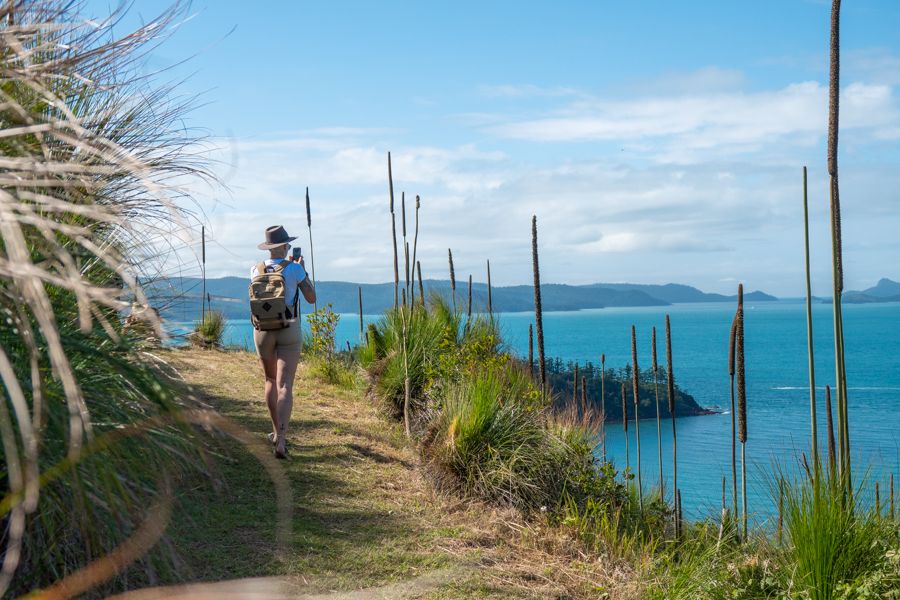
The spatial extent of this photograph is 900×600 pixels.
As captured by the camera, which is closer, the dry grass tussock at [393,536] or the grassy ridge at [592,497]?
the grassy ridge at [592,497]

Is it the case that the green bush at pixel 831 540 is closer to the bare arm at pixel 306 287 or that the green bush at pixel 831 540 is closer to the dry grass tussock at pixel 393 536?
the dry grass tussock at pixel 393 536

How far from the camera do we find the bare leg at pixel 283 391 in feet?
20.7

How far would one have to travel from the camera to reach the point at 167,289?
13.0 ft

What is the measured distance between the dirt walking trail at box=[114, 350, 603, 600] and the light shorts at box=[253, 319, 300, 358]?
0.78 metres

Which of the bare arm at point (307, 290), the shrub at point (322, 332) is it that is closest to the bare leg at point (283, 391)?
the bare arm at point (307, 290)

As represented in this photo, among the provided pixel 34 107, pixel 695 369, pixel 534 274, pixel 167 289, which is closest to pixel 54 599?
pixel 167 289

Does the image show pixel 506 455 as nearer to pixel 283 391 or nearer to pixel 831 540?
pixel 283 391

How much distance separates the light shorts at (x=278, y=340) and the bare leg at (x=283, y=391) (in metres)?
0.03

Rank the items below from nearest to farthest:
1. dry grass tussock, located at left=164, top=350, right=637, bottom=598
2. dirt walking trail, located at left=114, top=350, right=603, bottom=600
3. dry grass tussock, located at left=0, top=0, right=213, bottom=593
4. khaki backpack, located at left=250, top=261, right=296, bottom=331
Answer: dry grass tussock, located at left=0, top=0, right=213, bottom=593 → dirt walking trail, located at left=114, top=350, right=603, bottom=600 → dry grass tussock, located at left=164, top=350, right=637, bottom=598 → khaki backpack, located at left=250, top=261, right=296, bottom=331

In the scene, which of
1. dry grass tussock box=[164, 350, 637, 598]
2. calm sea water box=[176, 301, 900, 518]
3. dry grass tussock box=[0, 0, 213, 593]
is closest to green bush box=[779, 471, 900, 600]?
calm sea water box=[176, 301, 900, 518]

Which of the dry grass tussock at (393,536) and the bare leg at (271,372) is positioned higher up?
the bare leg at (271,372)

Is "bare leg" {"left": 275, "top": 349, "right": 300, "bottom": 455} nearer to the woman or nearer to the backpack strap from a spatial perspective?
the woman

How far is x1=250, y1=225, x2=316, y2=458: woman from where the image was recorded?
6297 mm

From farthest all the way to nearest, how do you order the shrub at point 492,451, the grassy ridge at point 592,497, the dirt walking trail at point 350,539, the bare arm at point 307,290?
1. the bare arm at point 307,290
2. the shrub at point 492,451
3. the grassy ridge at point 592,497
4. the dirt walking trail at point 350,539
